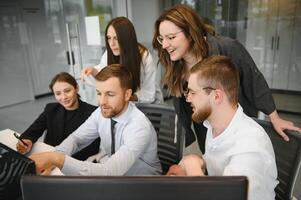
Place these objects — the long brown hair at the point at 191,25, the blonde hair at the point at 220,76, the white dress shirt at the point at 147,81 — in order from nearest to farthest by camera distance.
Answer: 1. the blonde hair at the point at 220,76
2. the long brown hair at the point at 191,25
3. the white dress shirt at the point at 147,81

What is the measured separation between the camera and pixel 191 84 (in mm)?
992

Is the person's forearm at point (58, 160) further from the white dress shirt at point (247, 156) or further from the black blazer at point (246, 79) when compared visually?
the black blazer at point (246, 79)

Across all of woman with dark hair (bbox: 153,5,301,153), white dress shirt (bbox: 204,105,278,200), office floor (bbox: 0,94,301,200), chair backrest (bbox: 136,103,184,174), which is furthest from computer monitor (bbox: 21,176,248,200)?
office floor (bbox: 0,94,301,200)

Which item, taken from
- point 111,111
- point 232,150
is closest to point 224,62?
point 232,150

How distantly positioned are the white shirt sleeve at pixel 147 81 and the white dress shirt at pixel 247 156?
3.29ft

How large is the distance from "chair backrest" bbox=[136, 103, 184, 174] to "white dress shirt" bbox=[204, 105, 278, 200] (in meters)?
0.49

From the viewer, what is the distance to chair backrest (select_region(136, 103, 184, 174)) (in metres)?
1.50

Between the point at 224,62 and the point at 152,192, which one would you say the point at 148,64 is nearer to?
the point at 224,62

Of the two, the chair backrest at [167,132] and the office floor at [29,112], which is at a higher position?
the chair backrest at [167,132]

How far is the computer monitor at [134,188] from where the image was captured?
41 centimetres

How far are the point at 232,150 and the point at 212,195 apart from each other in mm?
472

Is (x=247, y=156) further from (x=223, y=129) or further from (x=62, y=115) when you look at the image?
(x=62, y=115)

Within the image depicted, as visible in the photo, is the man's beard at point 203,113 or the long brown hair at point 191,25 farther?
the long brown hair at point 191,25

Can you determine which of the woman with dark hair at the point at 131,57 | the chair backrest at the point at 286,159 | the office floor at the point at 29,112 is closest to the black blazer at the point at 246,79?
the chair backrest at the point at 286,159
